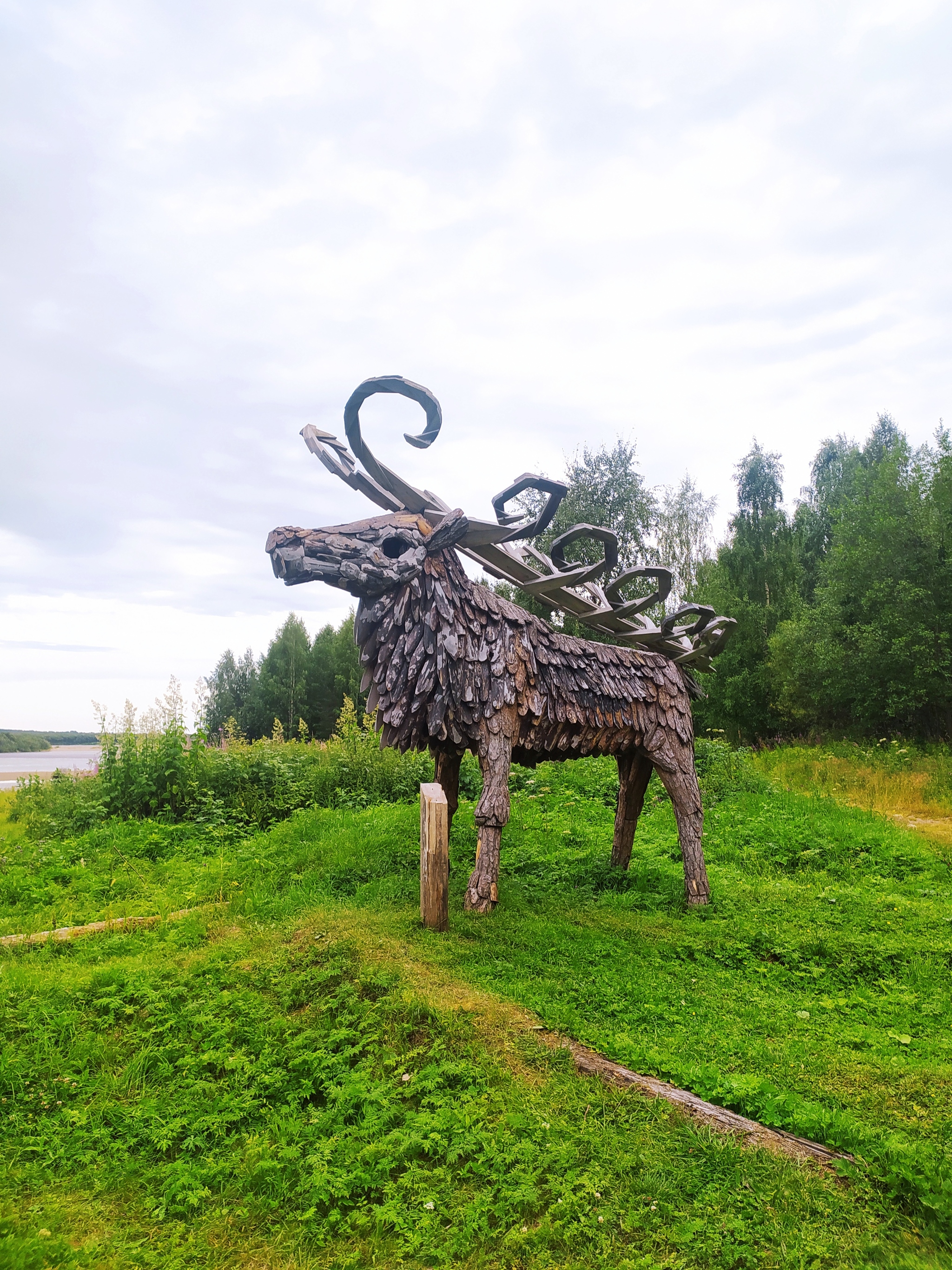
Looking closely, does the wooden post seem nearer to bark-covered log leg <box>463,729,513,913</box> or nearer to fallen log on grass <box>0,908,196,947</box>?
bark-covered log leg <box>463,729,513,913</box>

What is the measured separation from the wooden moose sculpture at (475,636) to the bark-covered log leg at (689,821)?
0.07 ft

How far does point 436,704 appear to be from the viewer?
4.79m

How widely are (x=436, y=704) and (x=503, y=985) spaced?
1.80m

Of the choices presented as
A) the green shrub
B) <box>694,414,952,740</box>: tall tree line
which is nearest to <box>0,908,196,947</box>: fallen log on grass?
the green shrub

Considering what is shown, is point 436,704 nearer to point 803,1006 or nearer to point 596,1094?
point 596,1094

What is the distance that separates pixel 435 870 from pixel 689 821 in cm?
251

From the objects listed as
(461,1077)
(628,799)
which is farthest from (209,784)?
(461,1077)

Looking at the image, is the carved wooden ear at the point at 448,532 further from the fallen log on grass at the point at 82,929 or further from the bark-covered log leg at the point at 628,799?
the fallen log on grass at the point at 82,929

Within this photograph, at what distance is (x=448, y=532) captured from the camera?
15.5 feet

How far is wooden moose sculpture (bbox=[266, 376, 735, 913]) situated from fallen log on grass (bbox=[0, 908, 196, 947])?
2.37 meters

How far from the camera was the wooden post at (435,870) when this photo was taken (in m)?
4.60

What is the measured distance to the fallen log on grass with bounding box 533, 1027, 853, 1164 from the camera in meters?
2.64

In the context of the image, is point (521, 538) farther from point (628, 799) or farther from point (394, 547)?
point (628, 799)

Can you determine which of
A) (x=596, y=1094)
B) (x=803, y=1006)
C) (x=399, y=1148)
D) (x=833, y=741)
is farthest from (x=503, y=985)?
(x=833, y=741)
